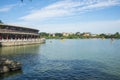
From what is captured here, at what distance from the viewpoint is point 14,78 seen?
3241 centimetres

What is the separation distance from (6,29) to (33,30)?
40653mm

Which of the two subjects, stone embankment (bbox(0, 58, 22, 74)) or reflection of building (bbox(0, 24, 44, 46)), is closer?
stone embankment (bbox(0, 58, 22, 74))

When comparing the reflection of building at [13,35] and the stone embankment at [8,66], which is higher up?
the reflection of building at [13,35]

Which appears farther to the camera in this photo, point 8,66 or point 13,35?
point 13,35

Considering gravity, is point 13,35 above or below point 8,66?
above

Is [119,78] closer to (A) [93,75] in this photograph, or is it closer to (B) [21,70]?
(A) [93,75]

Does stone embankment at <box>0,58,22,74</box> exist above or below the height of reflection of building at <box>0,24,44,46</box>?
below

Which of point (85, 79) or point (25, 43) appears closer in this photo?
point (85, 79)

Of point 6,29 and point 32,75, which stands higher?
point 6,29

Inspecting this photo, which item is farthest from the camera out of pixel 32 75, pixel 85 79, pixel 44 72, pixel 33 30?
pixel 33 30

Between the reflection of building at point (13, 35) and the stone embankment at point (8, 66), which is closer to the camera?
the stone embankment at point (8, 66)

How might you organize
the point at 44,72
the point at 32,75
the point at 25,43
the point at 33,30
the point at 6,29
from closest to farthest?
the point at 32,75, the point at 44,72, the point at 6,29, the point at 25,43, the point at 33,30

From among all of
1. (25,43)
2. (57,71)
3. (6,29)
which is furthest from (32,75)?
(25,43)

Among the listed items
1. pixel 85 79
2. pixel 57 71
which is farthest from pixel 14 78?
pixel 85 79
